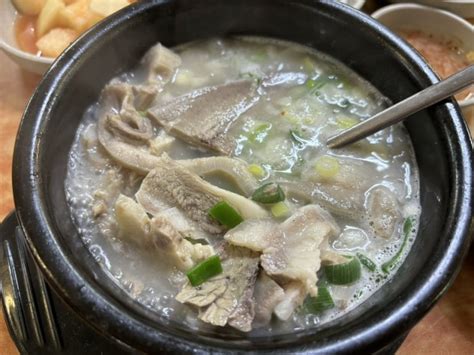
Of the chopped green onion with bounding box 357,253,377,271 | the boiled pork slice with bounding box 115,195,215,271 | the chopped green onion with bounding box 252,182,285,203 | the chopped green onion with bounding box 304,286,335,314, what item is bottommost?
the chopped green onion with bounding box 304,286,335,314

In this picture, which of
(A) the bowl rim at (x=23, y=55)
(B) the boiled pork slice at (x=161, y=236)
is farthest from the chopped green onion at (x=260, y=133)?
(A) the bowl rim at (x=23, y=55)

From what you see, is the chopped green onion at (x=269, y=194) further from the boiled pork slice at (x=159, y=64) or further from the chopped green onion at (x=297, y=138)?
the boiled pork slice at (x=159, y=64)

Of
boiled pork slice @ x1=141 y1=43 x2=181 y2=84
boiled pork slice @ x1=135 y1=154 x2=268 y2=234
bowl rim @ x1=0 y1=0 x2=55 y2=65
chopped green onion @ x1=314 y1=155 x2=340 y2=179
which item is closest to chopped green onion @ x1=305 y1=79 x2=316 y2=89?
chopped green onion @ x1=314 y1=155 x2=340 y2=179

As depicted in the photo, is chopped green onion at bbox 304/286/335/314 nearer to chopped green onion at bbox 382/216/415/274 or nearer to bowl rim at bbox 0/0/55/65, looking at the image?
chopped green onion at bbox 382/216/415/274

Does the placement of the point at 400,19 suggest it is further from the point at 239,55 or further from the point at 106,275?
the point at 106,275

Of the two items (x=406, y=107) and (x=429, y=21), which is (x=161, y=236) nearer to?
(x=406, y=107)
